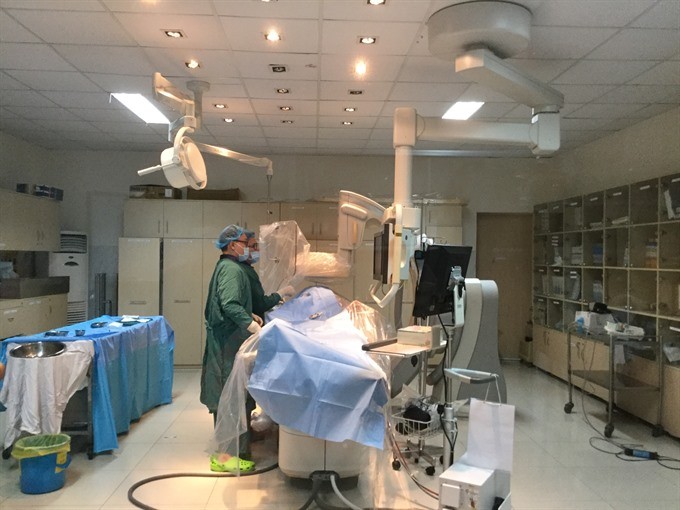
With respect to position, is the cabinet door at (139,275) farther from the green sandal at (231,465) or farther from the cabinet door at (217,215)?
the green sandal at (231,465)

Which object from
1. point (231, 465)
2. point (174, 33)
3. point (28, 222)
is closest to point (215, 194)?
point (28, 222)

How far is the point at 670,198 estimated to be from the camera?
3984 millimetres

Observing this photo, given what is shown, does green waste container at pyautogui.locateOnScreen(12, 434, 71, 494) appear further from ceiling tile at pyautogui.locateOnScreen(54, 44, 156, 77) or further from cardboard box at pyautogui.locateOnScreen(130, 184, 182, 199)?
cardboard box at pyautogui.locateOnScreen(130, 184, 182, 199)

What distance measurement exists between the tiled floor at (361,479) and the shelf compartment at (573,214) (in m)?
2.00

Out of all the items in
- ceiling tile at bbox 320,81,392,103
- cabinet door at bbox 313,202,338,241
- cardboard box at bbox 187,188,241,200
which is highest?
ceiling tile at bbox 320,81,392,103

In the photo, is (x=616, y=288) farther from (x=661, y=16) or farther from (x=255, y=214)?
(x=255, y=214)

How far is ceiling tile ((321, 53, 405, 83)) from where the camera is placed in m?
3.44

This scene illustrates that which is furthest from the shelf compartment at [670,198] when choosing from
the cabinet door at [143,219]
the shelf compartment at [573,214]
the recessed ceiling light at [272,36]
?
the cabinet door at [143,219]

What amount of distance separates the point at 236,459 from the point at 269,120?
9.63 feet

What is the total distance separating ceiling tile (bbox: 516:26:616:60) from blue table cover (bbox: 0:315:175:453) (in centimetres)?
327

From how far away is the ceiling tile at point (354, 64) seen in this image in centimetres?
344

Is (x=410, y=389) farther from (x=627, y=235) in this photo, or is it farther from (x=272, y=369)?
(x=627, y=235)

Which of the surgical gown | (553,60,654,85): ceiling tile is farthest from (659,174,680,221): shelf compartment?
the surgical gown

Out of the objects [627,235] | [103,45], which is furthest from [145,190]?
[627,235]
